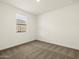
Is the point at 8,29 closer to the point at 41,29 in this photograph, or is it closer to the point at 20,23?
the point at 20,23

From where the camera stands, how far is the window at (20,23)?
11.7ft

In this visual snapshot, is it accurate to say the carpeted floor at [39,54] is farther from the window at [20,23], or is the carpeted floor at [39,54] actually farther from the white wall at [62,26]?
the window at [20,23]

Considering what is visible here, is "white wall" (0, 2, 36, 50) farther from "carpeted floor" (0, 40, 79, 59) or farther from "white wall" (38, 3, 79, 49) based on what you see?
"white wall" (38, 3, 79, 49)

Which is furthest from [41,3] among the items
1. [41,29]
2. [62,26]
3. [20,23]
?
[41,29]

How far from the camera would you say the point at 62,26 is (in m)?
3.36

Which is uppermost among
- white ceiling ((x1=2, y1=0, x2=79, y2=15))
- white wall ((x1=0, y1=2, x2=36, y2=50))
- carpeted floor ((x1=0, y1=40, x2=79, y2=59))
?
white ceiling ((x1=2, y1=0, x2=79, y2=15))

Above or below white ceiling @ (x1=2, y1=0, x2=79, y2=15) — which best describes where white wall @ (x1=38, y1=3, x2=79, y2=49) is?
below

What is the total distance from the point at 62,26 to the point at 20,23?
8.93 feet

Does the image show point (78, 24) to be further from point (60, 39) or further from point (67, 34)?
point (60, 39)

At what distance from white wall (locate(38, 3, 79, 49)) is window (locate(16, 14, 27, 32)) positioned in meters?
1.39

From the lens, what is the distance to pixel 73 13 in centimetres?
297

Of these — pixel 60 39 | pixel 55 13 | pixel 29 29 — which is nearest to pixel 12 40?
pixel 29 29

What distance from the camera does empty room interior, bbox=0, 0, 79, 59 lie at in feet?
8.36

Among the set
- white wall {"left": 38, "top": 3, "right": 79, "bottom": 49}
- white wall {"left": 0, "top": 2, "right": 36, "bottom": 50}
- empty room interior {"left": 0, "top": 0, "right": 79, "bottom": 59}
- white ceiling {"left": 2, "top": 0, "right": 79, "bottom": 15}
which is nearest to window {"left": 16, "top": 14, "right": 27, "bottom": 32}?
empty room interior {"left": 0, "top": 0, "right": 79, "bottom": 59}
